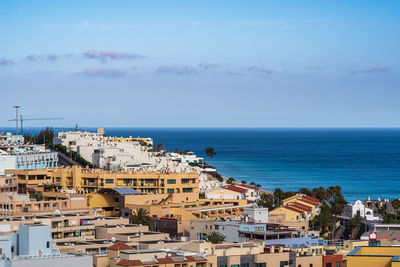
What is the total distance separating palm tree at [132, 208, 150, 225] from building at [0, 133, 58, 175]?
77.0 ft

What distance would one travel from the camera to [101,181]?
7025 cm

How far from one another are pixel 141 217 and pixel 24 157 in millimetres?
34122

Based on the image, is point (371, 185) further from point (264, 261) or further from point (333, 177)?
point (264, 261)

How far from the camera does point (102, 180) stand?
231ft

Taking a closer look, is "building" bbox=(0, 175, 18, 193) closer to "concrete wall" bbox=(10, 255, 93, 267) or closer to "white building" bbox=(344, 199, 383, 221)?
"white building" bbox=(344, 199, 383, 221)

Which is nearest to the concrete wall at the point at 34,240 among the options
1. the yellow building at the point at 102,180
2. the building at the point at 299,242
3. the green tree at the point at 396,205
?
the building at the point at 299,242

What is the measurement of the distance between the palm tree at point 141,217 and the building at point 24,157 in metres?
23.5

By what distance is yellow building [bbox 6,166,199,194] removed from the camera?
7050 cm

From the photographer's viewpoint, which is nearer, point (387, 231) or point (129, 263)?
point (129, 263)

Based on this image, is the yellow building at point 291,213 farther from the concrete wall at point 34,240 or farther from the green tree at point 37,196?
the concrete wall at point 34,240

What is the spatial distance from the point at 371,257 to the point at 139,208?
3228 cm

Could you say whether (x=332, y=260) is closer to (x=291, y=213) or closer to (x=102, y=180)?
(x=291, y=213)

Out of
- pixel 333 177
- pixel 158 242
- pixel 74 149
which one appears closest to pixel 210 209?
pixel 158 242

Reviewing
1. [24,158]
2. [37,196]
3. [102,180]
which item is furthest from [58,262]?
[24,158]
